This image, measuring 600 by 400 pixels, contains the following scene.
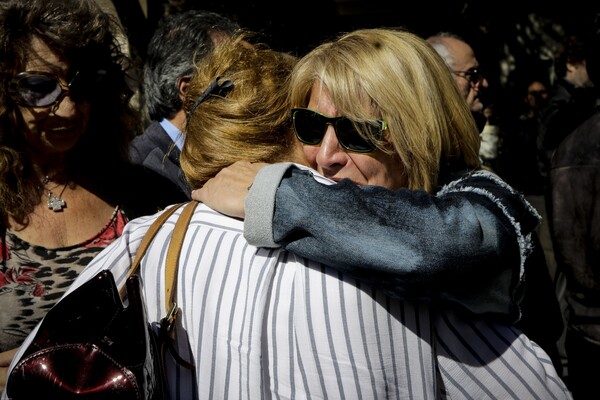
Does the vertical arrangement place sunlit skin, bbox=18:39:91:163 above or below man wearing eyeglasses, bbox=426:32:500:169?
above

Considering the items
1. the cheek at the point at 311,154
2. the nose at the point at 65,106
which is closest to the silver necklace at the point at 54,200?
the nose at the point at 65,106

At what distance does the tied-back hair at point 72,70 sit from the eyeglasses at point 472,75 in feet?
5.83

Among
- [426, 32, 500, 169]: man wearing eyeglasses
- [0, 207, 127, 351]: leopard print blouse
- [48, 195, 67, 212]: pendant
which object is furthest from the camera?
[426, 32, 500, 169]: man wearing eyeglasses

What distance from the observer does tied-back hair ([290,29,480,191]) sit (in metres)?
1.57

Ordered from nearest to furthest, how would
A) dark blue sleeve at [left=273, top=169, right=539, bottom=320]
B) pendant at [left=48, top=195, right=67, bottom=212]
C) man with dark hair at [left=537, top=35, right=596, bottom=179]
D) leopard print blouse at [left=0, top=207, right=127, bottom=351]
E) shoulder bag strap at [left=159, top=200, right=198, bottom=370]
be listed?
dark blue sleeve at [left=273, top=169, right=539, bottom=320] → shoulder bag strap at [left=159, top=200, right=198, bottom=370] → leopard print blouse at [left=0, top=207, right=127, bottom=351] → pendant at [left=48, top=195, right=67, bottom=212] → man with dark hair at [left=537, top=35, right=596, bottom=179]

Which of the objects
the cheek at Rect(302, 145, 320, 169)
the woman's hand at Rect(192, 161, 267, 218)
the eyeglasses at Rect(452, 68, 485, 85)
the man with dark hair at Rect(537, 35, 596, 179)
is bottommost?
the man with dark hair at Rect(537, 35, 596, 179)

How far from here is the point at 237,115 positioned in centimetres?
153

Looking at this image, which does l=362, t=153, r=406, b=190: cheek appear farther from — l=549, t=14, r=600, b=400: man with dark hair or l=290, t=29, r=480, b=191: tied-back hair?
l=549, t=14, r=600, b=400: man with dark hair

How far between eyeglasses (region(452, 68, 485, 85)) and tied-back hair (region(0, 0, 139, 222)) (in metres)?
1.78

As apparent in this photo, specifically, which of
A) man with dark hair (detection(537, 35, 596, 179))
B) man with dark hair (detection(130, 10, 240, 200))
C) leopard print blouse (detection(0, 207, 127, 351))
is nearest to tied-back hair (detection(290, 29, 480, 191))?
leopard print blouse (detection(0, 207, 127, 351))

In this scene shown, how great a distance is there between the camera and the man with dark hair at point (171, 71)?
2.76 metres

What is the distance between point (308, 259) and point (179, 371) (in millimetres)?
459

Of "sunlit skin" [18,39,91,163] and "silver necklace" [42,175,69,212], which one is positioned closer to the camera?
"sunlit skin" [18,39,91,163]

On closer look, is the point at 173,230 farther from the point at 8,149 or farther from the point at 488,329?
the point at 8,149
